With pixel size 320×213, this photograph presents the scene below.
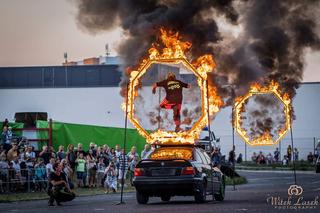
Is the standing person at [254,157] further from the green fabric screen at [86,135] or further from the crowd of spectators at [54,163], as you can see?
the crowd of spectators at [54,163]

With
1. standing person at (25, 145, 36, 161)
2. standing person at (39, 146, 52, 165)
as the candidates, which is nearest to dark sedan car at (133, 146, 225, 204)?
standing person at (25, 145, 36, 161)

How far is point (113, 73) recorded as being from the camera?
59.6 m

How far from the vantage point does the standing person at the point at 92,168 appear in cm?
3328

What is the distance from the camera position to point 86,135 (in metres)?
37.0

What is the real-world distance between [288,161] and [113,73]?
14.2 meters

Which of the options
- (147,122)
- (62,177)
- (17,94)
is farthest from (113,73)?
(62,177)

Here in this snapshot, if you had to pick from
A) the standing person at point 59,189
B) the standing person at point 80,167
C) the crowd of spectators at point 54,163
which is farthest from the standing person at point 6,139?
the standing person at point 59,189

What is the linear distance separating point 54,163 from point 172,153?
6.80 m

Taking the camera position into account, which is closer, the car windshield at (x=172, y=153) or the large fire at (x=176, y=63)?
the car windshield at (x=172, y=153)

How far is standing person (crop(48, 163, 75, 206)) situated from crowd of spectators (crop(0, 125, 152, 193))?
8.82 ft

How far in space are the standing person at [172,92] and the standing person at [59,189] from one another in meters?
7.97

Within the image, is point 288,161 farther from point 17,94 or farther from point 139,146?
point 139,146

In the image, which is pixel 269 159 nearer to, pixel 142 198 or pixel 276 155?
pixel 276 155

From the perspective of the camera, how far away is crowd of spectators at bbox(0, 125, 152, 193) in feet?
97.1
